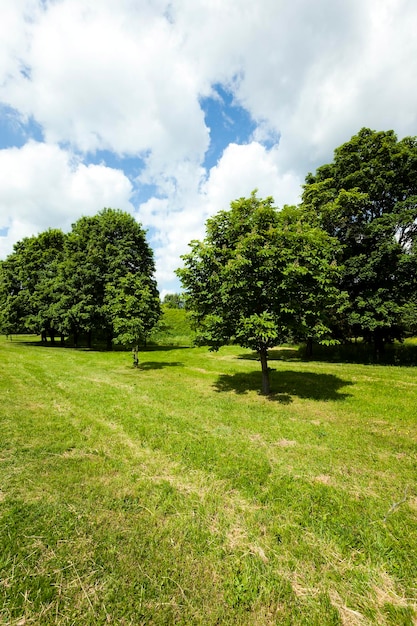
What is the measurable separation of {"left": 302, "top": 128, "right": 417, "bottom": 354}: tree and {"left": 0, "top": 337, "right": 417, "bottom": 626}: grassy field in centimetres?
1511

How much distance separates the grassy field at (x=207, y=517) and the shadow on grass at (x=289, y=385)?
2.48 m

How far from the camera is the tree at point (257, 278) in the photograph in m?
11.0

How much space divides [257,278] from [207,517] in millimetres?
8795

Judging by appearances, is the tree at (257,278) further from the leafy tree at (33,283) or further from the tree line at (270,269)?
the leafy tree at (33,283)

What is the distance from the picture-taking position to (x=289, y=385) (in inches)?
579

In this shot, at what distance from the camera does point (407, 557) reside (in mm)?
3902

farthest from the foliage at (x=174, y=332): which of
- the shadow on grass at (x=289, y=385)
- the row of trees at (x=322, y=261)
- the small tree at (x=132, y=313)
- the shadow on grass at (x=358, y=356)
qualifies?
the row of trees at (x=322, y=261)

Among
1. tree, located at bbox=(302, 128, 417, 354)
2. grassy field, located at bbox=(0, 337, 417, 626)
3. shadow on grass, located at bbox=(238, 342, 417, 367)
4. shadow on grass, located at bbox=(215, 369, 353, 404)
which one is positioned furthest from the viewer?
shadow on grass, located at bbox=(238, 342, 417, 367)

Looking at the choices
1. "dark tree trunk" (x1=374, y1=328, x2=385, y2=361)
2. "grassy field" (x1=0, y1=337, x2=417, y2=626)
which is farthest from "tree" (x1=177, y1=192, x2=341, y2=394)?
"dark tree trunk" (x1=374, y1=328, x2=385, y2=361)

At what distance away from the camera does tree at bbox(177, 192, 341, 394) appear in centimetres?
1097

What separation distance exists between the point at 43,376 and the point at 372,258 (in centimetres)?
2578

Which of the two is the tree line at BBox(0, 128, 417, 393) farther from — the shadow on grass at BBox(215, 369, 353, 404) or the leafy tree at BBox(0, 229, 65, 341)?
the shadow on grass at BBox(215, 369, 353, 404)

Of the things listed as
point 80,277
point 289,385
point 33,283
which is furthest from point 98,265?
point 289,385

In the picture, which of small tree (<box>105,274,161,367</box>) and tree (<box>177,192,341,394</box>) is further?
small tree (<box>105,274,161,367</box>)
